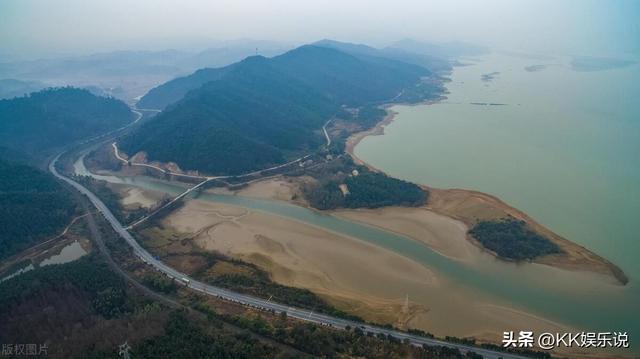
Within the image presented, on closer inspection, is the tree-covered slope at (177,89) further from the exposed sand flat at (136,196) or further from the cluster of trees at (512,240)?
the cluster of trees at (512,240)

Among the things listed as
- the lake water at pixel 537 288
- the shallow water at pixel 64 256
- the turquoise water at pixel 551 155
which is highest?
the turquoise water at pixel 551 155

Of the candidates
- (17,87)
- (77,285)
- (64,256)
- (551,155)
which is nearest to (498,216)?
(551,155)

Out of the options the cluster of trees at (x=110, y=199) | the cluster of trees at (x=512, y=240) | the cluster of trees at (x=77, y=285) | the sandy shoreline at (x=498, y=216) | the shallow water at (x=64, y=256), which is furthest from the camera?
the cluster of trees at (x=110, y=199)

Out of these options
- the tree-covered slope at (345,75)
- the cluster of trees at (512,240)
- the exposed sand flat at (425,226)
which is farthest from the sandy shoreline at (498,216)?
the tree-covered slope at (345,75)

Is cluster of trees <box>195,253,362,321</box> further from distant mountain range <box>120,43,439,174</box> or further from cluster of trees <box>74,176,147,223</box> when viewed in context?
distant mountain range <box>120,43,439,174</box>

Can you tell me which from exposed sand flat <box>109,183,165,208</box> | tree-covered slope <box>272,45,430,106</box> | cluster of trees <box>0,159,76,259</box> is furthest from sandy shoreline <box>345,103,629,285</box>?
tree-covered slope <box>272,45,430,106</box>

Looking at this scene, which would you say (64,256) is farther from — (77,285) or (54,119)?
(54,119)

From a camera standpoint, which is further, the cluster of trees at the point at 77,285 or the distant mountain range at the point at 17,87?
the distant mountain range at the point at 17,87

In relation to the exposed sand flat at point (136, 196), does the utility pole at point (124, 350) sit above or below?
below
